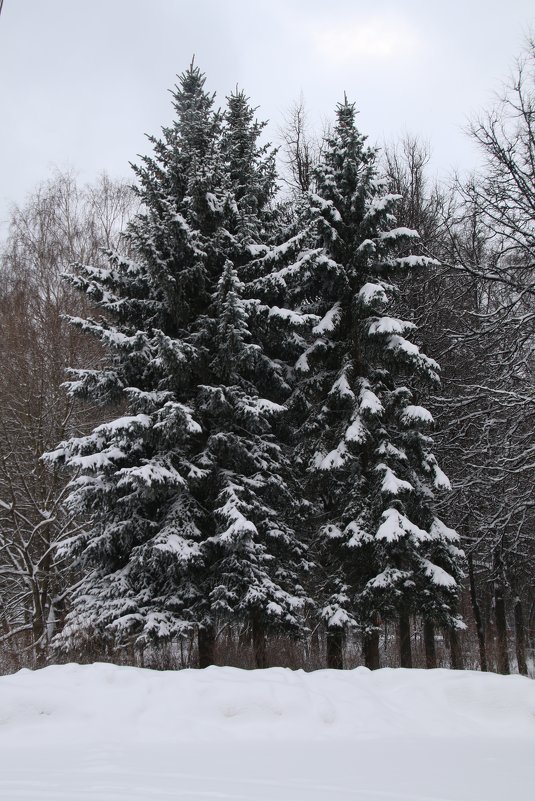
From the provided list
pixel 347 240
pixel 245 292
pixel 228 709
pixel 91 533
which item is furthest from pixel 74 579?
pixel 228 709

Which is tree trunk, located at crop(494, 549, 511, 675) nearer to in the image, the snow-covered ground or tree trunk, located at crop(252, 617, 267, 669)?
tree trunk, located at crop(252, 617, 267, 669)

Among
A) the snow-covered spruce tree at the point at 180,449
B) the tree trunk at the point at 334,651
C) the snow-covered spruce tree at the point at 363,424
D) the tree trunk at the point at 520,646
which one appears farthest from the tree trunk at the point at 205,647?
the tree trunk at the point at 520,646

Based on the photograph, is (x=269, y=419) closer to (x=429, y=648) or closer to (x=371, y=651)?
(x=371, y=651)

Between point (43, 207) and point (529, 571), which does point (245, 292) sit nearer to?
point (43, 207)

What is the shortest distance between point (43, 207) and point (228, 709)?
18417mm

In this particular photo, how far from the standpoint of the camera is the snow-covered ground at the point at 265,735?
154 inches

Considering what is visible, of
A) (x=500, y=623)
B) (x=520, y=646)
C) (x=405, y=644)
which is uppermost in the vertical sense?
(x=405, y=644)

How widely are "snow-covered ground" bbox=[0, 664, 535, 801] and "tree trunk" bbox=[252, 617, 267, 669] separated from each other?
14.8 ft

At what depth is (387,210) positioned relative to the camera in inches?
528

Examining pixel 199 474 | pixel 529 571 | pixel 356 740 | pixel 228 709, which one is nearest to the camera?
pixel 356 740

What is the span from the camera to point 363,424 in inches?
488

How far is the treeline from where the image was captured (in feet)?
35.9

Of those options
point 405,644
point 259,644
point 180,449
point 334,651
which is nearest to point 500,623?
point 405,644

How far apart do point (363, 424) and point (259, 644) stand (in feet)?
16.0
